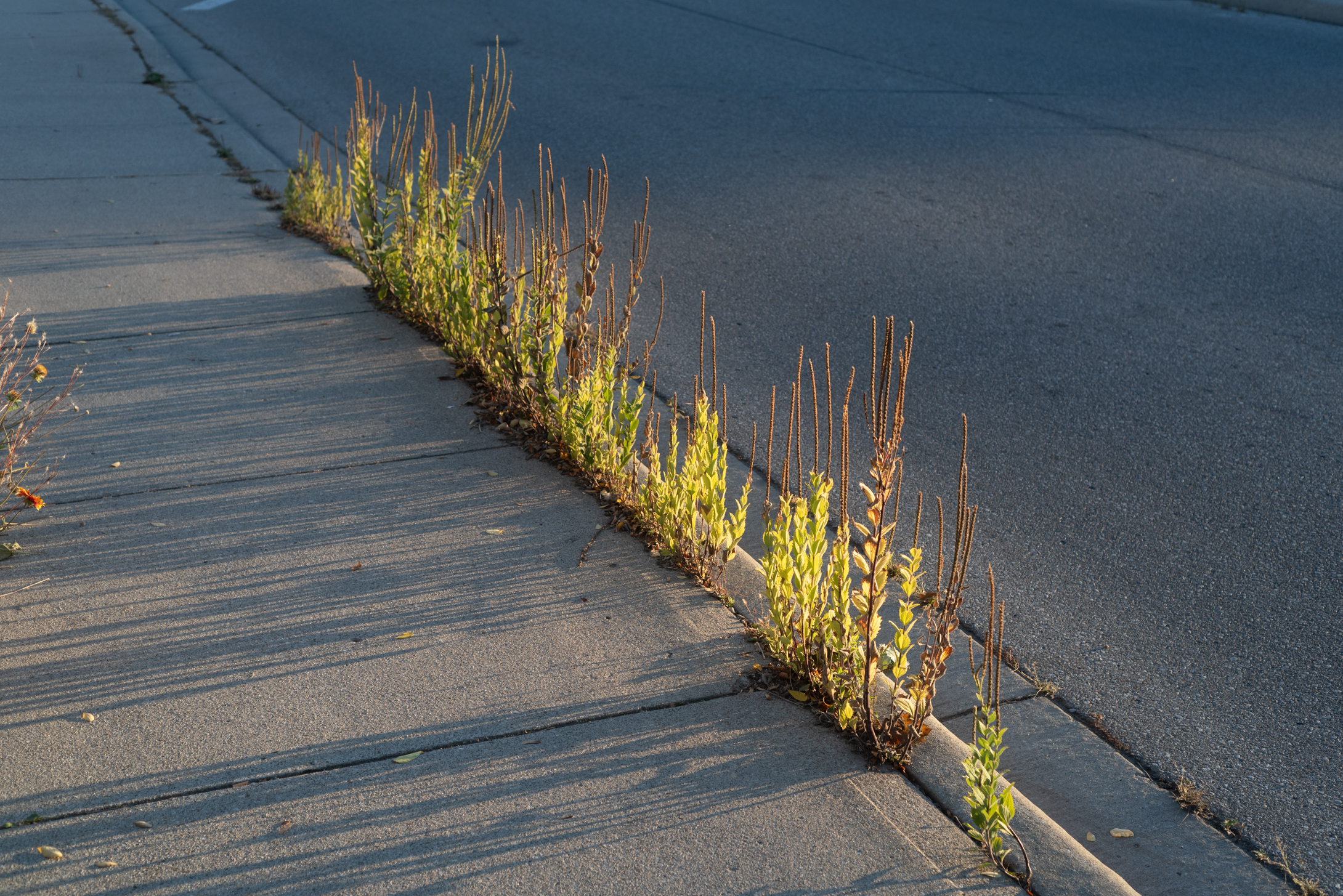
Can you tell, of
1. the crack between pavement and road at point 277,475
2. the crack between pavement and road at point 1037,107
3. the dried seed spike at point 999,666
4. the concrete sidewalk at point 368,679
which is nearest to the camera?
the dried seed spike at point 999,666

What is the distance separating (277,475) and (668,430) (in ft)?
4.78

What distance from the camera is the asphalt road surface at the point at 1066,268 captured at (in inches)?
128

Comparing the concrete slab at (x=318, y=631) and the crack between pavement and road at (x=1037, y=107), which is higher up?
the crack between pavement and road at (x=1037, y=107)

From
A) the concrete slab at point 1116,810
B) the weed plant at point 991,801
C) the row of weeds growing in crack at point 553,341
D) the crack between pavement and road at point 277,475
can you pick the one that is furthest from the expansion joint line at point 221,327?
the weed plant at point 991,801

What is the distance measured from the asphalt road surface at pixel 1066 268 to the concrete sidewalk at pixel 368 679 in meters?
1.00

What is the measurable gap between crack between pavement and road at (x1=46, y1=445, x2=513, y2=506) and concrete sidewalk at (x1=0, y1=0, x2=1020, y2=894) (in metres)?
0.01

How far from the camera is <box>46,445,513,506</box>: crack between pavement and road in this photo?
3742 mm

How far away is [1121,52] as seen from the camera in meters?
11.4

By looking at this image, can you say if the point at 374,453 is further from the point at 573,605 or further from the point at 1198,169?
the point at 1198,169

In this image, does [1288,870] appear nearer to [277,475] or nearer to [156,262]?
[277,475]

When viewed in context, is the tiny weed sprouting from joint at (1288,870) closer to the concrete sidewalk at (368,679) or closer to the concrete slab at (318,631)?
the concrete sidewalk at (368,679)

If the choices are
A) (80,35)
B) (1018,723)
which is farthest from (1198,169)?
(80,35)

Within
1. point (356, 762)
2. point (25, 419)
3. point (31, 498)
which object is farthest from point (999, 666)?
point (25, 419)

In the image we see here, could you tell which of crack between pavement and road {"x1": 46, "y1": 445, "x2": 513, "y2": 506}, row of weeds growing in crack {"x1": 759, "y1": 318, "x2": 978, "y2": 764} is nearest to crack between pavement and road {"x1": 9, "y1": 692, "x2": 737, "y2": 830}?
row of weeds growing in crack {"x1": 759, "y1": 318, "x2": 978, "y2": 764}
